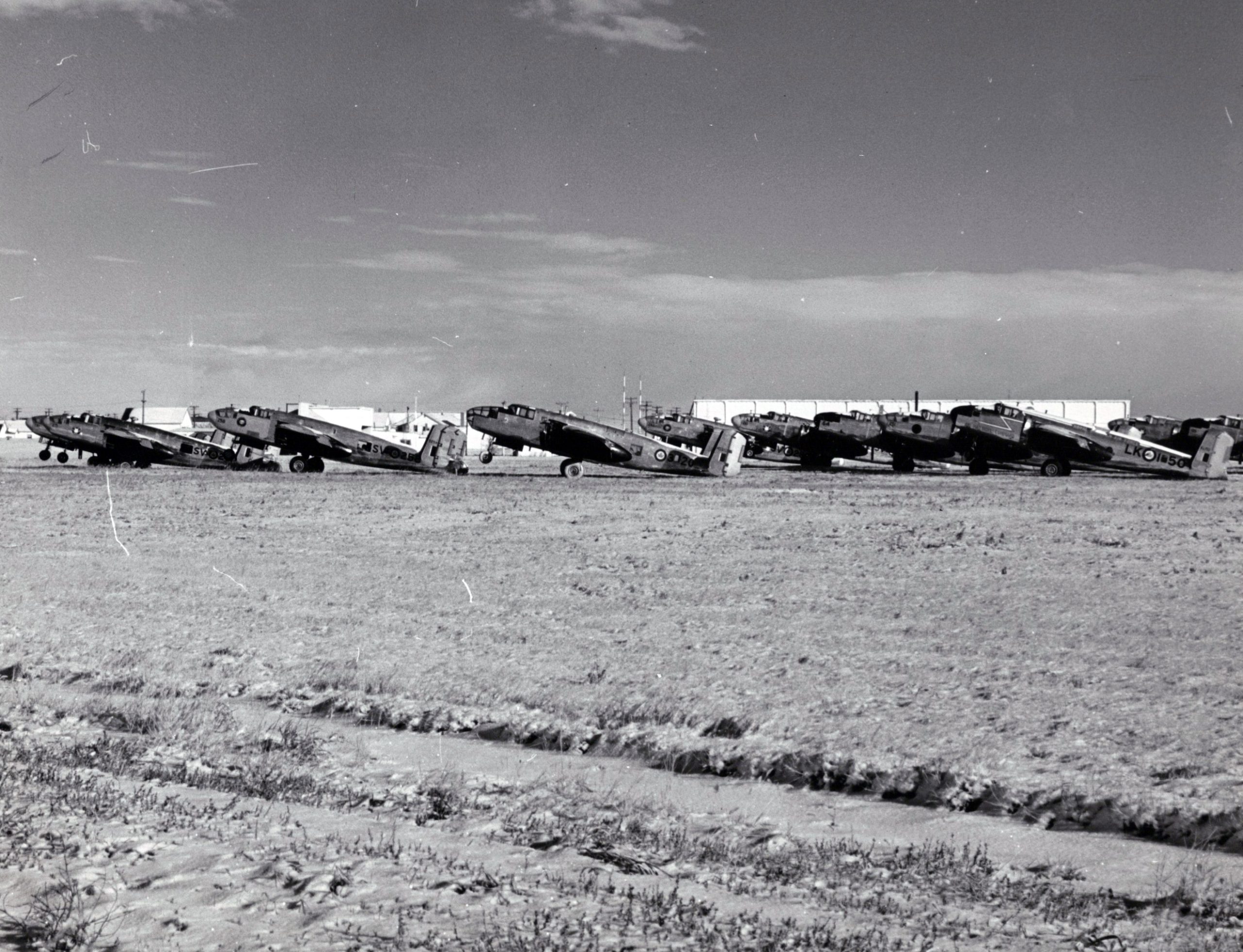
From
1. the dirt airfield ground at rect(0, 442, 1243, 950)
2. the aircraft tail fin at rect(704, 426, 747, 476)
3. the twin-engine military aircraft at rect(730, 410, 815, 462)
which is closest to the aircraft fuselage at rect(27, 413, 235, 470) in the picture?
the aircraft tail fin at rect(704, 426, 747, 476)

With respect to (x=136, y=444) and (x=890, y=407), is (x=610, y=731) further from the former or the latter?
(x=890, y=407)

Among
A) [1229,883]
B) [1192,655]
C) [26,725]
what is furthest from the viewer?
[1192,655]

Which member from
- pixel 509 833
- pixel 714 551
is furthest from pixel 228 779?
pixel 714 551

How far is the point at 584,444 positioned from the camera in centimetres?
4128

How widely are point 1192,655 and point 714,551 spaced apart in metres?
9.04

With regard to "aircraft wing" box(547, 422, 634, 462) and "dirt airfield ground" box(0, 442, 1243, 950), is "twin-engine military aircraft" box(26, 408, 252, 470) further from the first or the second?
"dirt airfield ground" box(0, 442, 1243, 950)

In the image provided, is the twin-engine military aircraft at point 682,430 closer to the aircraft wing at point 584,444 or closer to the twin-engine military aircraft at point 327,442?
the aircraft wing at point 584,444

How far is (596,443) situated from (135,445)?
1984 cm

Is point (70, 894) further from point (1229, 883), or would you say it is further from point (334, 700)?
point (1229, 883)

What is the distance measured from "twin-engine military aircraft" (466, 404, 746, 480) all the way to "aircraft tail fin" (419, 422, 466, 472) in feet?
6.95

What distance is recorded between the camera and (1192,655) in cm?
1079

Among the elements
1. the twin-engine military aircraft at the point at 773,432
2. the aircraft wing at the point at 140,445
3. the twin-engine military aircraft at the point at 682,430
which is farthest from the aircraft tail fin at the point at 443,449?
the twin-engine military aircraft at the point at 773,432

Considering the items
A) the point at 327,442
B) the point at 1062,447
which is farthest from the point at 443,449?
the point at 1062,447

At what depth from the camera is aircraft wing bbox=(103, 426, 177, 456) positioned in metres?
46.1
